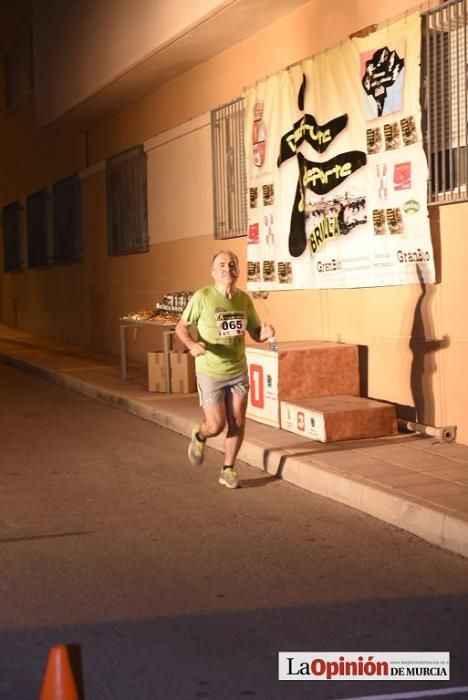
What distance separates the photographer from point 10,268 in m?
32.1

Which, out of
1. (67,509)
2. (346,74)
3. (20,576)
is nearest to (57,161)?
(346,74)

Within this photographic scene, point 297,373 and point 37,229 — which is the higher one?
point 37,229

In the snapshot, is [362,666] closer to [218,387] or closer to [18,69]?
[218,387]

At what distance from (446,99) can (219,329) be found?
3.54m

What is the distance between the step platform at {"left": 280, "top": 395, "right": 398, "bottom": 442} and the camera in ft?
35.4

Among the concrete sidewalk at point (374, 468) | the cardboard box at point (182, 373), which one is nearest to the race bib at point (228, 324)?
the concrete sidewalk at point (374, 468)

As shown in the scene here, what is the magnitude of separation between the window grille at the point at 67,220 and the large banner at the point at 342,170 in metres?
10.6

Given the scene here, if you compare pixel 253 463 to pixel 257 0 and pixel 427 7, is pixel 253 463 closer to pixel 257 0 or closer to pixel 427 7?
pixel 427 7

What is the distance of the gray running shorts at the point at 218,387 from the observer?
9.30m

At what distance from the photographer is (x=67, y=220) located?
25859mm

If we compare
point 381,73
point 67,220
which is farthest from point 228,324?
point 67,220

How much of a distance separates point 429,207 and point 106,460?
416 centimetres

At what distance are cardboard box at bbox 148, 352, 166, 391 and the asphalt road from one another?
16.8ft

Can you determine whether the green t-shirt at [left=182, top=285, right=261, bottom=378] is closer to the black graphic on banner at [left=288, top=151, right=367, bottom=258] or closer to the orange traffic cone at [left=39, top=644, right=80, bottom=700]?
the black graphic on banner at [left=288, top=151, right=367, bottom=258]
